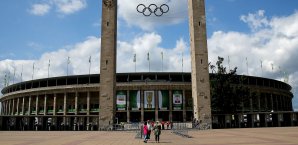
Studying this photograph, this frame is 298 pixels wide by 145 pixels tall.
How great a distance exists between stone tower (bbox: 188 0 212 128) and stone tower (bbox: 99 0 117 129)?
563 inches

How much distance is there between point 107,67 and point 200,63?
1639cm

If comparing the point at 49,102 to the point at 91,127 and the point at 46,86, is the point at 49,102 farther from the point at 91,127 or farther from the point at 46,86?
the point at 91,127

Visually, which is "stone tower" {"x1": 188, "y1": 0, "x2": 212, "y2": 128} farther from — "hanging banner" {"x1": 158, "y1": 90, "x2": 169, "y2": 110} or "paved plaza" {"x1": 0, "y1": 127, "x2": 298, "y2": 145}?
"hanging banner" {"x1": 158, "y1": 90, "x2": 169, "y2": 110}

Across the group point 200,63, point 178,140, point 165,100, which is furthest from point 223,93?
point 178,140

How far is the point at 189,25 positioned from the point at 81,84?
155 feet

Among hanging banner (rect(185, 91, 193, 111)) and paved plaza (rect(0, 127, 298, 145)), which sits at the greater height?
hanging banner (rect(185, 91, 193, 111))

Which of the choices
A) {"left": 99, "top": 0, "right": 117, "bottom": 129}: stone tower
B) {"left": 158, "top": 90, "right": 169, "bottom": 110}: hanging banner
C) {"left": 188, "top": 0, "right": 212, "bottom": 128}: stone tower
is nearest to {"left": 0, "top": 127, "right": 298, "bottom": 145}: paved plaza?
{"left": 188, "top": 0, "right": 212, "bottom": 128}: stone tower

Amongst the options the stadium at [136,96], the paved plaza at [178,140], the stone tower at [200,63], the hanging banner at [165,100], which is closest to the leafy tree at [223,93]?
the stadium at [136,96]

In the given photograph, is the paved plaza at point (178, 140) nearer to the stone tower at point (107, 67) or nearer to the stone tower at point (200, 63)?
the stone tower at point (200, 63)

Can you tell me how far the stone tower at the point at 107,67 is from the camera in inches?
2024

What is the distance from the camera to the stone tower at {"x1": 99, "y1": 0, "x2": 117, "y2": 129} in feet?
169

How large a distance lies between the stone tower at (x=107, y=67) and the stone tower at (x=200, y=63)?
1430cm

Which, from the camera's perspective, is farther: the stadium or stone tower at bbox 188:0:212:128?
the stadium

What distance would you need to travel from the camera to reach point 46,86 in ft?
336
